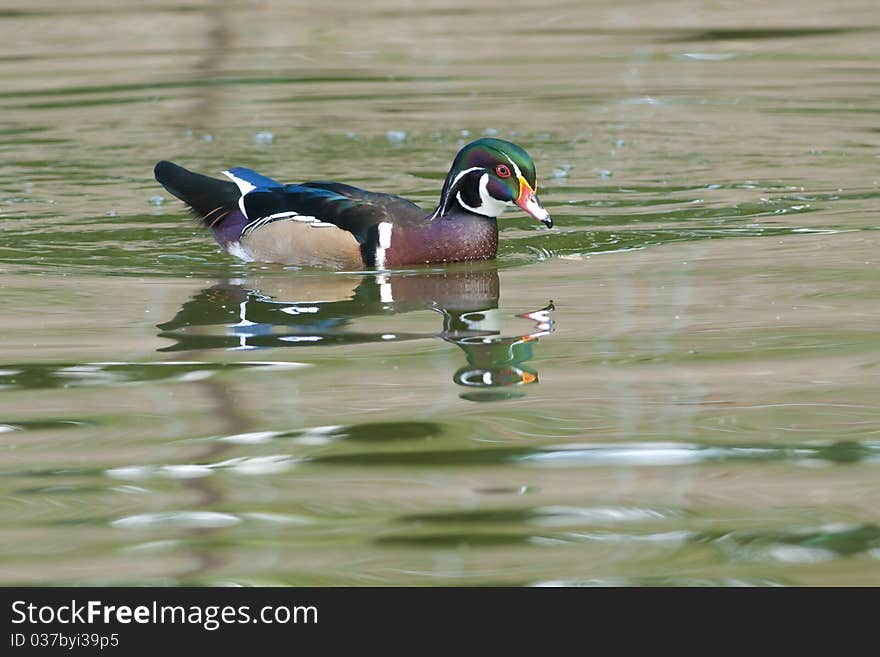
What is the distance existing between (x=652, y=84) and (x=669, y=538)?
10.5 m

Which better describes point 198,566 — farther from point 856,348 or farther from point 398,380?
point 856,348

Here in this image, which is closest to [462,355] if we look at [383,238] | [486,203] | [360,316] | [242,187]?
[360,316]

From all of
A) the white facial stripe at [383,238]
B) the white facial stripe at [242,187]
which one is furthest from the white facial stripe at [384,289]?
the white facial stripe at [242,187]

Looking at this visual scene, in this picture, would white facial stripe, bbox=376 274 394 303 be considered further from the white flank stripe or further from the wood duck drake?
the white flank stripe

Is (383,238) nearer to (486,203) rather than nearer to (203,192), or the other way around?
(486,203)

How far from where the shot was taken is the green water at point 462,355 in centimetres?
446

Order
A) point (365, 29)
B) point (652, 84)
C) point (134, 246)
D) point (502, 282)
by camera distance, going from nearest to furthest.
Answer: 1. point (502, 282)
2. point (134, 246)
3. point (652, 84)
4. point (365, 29)

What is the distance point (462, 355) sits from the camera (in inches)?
251

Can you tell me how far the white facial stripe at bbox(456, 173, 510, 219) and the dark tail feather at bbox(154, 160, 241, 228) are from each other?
4.54ft

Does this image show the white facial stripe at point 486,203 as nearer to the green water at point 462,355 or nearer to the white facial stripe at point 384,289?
the green water at point 462,355

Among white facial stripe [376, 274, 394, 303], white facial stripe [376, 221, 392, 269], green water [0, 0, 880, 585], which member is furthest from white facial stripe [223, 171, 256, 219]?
white facial stripe [376, 274, 394, 303]

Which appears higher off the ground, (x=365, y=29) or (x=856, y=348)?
(x=365, y=29)

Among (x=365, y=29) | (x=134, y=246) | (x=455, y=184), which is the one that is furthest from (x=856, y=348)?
(x=365, y=29)

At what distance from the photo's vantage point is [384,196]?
8.53 metres
